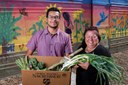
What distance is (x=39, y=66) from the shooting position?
3314mm

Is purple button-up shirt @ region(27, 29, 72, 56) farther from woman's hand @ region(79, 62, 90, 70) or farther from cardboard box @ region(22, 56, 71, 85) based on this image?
cardboard box @ region(22, 56, 71, 85)

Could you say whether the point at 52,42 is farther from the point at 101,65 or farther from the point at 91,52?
the point at 101,65

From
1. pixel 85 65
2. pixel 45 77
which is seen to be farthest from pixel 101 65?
pixel 45 77

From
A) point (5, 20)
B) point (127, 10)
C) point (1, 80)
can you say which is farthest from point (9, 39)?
point (127, 10)

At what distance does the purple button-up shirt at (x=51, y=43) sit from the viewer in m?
3.74

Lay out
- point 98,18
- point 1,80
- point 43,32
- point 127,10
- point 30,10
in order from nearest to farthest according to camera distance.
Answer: point 43,32
point 1,80
point 30,10
point 98,18
point 127,10

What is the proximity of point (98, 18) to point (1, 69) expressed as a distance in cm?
434

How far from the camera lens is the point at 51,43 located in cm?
375

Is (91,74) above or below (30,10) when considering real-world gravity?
below

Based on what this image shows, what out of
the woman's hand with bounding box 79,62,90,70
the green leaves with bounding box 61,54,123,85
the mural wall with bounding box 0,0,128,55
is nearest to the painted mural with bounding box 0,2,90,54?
the mural wall with bounding box 0,0,128,55

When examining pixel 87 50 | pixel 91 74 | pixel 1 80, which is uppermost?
pixel 87 50

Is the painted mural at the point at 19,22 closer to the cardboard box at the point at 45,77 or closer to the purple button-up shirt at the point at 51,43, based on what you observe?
the purple button-up shirt at the point at 51,43

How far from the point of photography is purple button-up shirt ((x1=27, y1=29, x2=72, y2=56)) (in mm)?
3742

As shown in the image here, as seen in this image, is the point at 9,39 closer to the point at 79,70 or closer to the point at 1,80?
the point at 1,80
